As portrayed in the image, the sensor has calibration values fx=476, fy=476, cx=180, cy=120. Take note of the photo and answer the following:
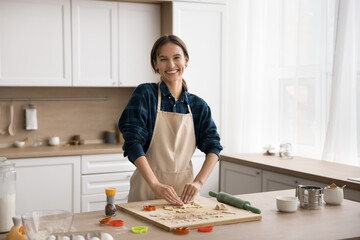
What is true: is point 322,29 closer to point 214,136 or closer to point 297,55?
point 297,55

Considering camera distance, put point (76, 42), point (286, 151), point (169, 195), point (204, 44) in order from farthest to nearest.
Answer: point (204, 44)
point (76, 42)
point (286, 151)
point (169, 195)

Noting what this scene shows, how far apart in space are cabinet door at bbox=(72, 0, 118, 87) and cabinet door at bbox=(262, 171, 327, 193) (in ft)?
5.69

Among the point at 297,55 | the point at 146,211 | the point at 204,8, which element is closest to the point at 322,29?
the point at 297,55

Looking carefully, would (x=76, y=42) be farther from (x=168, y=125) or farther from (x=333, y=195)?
(x=333, y=195)

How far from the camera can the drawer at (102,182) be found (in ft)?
13.5

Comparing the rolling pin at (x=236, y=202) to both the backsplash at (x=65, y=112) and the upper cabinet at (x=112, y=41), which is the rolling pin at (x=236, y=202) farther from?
the backsplash at (x=65, y=112)

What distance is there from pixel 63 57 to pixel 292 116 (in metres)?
2.09

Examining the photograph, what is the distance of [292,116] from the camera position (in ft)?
13.9

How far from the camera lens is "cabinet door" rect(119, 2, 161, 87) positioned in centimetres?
441

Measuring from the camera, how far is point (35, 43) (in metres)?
4.11

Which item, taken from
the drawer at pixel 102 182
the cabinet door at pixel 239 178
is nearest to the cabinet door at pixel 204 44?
the cabinet door at pixel 239 178

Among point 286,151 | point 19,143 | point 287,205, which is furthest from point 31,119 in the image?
point 287,205

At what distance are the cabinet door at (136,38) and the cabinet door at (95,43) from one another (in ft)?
0.22

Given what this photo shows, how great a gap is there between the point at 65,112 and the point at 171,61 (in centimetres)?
264
